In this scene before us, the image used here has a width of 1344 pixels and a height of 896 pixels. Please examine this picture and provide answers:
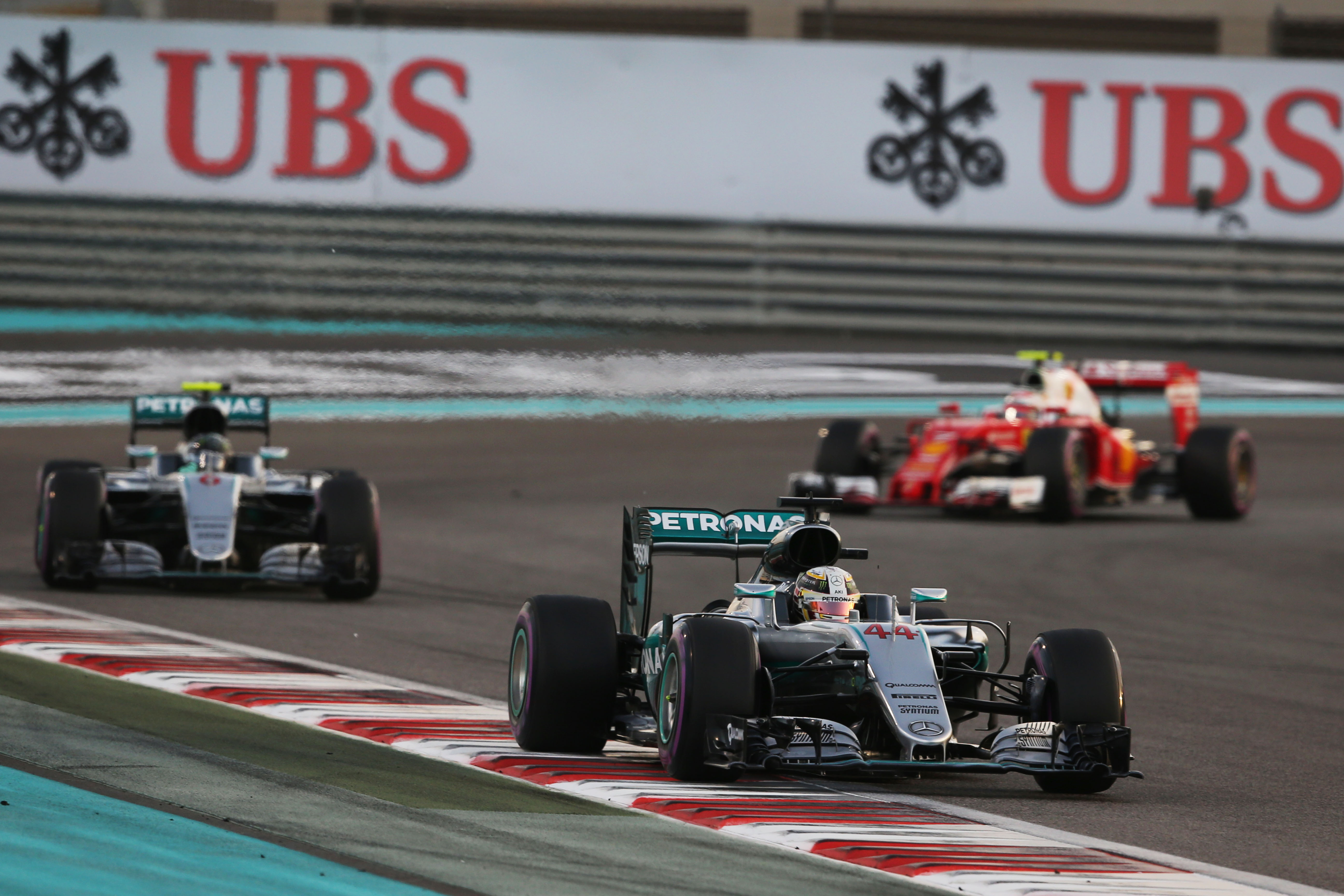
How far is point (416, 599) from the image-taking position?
14930 millimetres

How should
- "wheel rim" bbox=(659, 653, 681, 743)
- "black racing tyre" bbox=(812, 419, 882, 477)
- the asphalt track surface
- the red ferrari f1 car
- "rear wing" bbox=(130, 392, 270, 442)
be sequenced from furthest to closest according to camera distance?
"black racing tyre" bbox=(812, 419, 882, 477), the red ferrari f1 car, "rear wing" bbox=(130, 392, 270, 442), the asphalt track surface, "wheel rim" bbox=(659, 653, 681, 743)

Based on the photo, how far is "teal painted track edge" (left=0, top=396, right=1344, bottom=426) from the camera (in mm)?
25703

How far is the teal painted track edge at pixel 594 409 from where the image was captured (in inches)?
1012

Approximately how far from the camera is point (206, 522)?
1456 cm

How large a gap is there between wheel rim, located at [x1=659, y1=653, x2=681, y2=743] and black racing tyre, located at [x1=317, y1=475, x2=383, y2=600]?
6.16 metres

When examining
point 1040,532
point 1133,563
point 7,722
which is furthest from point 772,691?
point 1040,532

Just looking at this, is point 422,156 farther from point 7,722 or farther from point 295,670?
point 7,722

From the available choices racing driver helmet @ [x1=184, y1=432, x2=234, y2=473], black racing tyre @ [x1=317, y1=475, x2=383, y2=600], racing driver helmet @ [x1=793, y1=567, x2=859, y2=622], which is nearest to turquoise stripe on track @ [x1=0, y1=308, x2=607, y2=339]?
racing driver helmet @ [x1=184, y1=432, x2=234, y2=473]

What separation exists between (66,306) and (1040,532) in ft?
48.0

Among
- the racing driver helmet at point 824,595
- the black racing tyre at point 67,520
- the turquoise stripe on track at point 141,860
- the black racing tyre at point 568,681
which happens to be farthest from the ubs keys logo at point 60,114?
the turquoise stripe on track at point 141,860

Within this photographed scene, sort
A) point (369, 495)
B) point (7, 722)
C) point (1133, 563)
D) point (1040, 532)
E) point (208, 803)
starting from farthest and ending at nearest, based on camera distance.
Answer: point (1040, 532)
point (1133, 563)
point (369, 495)
point (7, 722)
point (208, 803)

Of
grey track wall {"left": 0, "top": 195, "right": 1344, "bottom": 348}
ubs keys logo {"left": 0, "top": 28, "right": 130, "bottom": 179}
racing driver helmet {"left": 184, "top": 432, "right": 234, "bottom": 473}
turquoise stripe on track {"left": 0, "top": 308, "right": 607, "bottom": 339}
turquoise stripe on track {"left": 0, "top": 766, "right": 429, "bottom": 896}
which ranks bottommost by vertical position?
turquoise stripe on track {"left": 0, "top": 766, "right": 429, "bottom": 896}

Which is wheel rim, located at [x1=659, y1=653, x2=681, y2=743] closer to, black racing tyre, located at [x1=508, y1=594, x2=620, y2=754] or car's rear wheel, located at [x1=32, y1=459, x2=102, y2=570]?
black racing tyre, located at [x1=508, y1=594, x2=620, y2=754]

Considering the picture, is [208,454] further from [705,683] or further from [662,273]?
[662,273]
